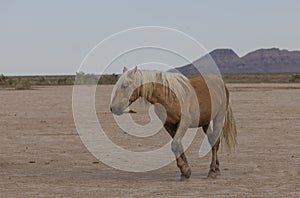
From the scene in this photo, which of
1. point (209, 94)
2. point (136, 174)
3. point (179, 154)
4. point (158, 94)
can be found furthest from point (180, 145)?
point (136, 174)

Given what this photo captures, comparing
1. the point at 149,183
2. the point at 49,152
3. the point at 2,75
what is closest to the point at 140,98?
the point at 149,183

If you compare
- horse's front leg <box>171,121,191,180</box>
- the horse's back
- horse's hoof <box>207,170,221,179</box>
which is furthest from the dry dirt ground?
the horse's back

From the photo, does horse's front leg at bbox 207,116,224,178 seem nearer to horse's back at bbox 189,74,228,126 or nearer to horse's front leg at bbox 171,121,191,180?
horse's back at bbox 189,74,228,126

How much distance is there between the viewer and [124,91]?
10469 millimetres

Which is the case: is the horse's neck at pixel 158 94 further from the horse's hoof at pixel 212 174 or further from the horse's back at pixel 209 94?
the horse's hoof at pixel 212 174

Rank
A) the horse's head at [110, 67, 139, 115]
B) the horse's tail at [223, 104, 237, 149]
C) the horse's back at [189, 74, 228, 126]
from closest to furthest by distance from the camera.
A: the horse's head at [110, 67, 139, 115], the horse's back at [189, 74, 228, 126], the horse's tail at [223, 104, 237, 149]

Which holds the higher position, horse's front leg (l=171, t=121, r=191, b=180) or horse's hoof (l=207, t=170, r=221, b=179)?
horse's front leg (l=171, t=121, r=191, b=180)

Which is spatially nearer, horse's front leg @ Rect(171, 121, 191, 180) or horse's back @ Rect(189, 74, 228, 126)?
horse's front leg @ Rect(171, 121, 191, 180)

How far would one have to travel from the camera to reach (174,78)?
1086 cm

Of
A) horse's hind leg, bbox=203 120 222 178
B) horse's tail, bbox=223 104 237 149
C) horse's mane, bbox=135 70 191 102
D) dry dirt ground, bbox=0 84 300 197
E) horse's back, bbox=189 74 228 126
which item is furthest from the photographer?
horse's tail, bbox=223 104 237 149

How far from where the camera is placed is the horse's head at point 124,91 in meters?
10.4

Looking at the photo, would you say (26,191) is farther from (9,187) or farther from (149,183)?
(149,183)

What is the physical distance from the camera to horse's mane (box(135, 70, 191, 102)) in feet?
34.7

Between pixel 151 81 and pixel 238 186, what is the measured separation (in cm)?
210
